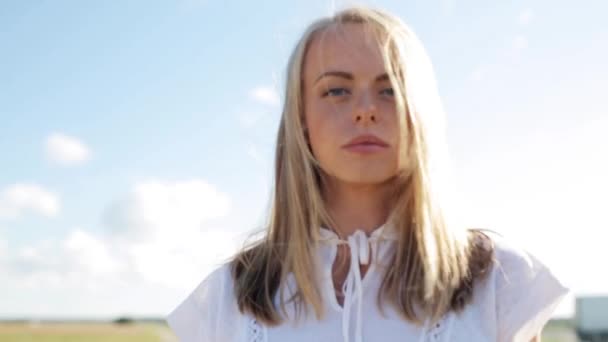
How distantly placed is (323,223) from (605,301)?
97.0ft

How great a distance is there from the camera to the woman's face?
2.99 metres

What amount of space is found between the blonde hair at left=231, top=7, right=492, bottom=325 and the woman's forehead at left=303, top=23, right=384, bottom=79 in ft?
0.09

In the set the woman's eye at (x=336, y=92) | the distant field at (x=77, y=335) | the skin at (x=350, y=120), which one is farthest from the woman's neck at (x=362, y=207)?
the distant field at (x=77, y=335)

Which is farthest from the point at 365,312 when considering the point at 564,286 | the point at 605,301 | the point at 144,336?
the point at 144,336

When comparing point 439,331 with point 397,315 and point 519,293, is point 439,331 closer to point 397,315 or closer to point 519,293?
point 397,315

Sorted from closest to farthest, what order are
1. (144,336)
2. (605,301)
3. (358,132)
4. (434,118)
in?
(358,132)
(434,118)
(605,301)
(144,336)

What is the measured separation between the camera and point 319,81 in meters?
3.18

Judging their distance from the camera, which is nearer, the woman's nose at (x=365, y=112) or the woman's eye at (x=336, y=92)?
the woman's nose at (x=365, y=112)

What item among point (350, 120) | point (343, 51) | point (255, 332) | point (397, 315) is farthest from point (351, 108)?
point (255, 332)

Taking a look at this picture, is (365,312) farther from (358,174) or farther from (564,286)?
(564,286)

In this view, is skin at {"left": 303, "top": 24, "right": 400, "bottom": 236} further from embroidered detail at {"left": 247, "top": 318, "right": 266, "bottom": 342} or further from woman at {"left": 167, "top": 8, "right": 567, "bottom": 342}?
embroidered detail at {"left": 247, "top": 318, "right": 266, "bottom": 342}

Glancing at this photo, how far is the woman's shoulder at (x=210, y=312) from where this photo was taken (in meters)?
3.29

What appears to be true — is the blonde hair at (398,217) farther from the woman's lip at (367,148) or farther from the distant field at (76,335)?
the distant field at (76,335)

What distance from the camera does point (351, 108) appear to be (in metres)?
3.01
